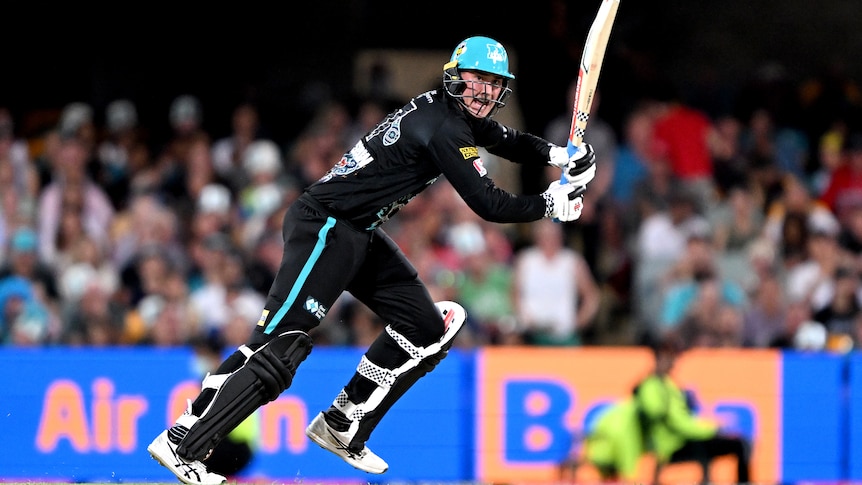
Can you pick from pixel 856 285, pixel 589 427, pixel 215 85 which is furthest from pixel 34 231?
pixel 856 285

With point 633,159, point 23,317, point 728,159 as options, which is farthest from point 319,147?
point 728,159

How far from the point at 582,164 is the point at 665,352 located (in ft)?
12.3

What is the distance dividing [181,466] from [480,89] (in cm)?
233

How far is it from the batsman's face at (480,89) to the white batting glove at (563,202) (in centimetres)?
54

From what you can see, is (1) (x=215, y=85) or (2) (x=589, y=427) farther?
(1) (x=215, y=85)

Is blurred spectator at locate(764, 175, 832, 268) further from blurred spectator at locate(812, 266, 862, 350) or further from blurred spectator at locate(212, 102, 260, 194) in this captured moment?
blurred spectator at locate(212, 102, 260, 194)

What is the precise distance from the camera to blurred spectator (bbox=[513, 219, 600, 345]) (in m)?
11.8

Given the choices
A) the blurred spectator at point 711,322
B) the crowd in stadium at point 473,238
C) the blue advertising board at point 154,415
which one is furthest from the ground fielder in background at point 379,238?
the blurred spectator at point 711,322

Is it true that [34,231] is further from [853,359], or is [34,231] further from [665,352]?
[853,359]

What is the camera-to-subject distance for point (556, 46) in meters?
14.0

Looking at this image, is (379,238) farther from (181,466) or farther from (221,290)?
(221,290)

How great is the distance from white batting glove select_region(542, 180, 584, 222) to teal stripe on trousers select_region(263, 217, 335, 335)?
3.50 feet

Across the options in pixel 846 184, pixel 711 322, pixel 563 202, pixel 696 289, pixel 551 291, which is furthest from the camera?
pixel 846 184

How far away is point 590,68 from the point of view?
7.34 m
